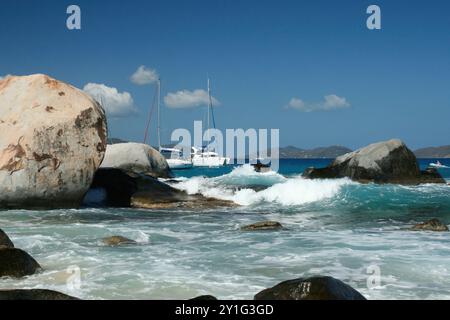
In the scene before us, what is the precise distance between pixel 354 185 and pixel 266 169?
93.6 feet

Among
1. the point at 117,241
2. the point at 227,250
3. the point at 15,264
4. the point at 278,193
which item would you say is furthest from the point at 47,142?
the point at 278,193

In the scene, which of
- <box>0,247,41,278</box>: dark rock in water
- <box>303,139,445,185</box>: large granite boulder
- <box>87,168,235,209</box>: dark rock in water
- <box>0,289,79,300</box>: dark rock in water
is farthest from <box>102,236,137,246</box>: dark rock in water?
<box>303,139,445,185</box>: large granite boulder

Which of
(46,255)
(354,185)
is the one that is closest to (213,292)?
(46,255)

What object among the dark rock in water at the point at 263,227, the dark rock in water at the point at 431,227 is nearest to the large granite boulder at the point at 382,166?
the dark rock in water at the point at 431,227

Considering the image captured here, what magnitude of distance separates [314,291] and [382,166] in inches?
1050

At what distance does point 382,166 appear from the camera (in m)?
31.9

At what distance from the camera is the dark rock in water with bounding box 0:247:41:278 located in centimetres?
886

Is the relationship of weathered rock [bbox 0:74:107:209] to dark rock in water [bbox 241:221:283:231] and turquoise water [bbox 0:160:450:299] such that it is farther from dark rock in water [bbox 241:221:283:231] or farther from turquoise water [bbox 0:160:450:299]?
dark rock in water [bbox 241:221:283:231]

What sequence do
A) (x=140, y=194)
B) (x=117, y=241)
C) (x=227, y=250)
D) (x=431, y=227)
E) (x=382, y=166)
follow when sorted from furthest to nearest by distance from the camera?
(x=382, y=166)
(x=140, y=194)
(x=431, y=227)
(x=117, y=241)
(x=227, y=250)

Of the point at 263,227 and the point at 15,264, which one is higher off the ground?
the point at 15,264

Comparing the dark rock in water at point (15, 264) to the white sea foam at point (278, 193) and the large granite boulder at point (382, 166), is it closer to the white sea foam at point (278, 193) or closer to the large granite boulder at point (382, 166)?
the white sea foam at point (278, 193)

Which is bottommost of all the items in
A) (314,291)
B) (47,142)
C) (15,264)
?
(15,264)

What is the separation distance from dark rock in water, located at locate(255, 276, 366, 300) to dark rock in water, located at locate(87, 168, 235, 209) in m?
15.5

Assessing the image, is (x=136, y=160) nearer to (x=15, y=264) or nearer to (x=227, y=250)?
(x=227, y=250)
